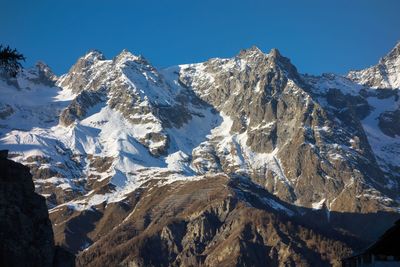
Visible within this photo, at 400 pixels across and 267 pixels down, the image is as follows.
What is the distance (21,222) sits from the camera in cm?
7306

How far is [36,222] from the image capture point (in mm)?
77375

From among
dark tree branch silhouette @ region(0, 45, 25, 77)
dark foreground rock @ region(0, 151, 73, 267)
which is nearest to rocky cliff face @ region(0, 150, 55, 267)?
dark foreground rock @ region(0, 151, 73, 267)

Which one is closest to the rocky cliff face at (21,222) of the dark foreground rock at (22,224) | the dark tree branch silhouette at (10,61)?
the dark foreground rock at (22,224)

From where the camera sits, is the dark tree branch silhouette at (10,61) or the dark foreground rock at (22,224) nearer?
the dark tree branch silhouette at (10,61)

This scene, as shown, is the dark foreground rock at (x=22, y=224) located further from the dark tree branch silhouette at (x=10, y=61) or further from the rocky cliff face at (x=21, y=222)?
the dark tree branch silhouette at (x=10, y=61)

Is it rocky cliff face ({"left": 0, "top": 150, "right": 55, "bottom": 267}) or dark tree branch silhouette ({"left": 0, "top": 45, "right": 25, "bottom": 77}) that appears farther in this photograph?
rocky cliff face ({"left": 0, "top": 150, "right": 55, "bottom": 267})

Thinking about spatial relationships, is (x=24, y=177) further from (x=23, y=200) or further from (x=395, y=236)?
(x=395, y=236)

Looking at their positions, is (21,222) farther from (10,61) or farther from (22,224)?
(10,61)

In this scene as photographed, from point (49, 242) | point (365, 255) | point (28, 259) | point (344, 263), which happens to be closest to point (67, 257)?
point (49, 242)

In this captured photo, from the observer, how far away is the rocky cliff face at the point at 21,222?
69688 mm

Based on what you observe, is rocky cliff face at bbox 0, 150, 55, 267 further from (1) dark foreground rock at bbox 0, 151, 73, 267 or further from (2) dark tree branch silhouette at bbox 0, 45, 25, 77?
(2) dark tree branch silhouette at bbox 0, 45, 25, 77

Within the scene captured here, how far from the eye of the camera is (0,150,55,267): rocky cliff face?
69.7m

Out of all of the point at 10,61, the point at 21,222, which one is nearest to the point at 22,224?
the point at 21,222

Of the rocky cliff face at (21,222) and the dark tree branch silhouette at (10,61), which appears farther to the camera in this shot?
the rocky cliff face at (21,222)
